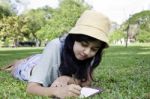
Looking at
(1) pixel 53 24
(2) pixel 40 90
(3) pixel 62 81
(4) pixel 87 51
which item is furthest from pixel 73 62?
(1) pixel 53 24

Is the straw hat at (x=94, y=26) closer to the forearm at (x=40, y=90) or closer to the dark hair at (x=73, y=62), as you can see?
the dark hair at (x=73, y=62)

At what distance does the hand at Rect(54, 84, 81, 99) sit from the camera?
3977 millimetres

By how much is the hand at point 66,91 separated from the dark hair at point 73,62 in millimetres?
424

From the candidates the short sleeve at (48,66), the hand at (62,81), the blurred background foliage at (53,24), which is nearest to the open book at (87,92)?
the hand at (62,81)

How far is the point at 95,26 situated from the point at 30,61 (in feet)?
7.44

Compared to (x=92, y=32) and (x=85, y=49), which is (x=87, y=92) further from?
(x=92, y=32)

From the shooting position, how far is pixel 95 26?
160 inches

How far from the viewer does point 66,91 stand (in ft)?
13.1

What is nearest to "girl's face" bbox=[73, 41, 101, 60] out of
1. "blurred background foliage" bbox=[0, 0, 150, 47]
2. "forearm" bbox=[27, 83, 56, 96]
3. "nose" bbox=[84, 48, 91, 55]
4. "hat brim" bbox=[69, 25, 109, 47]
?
"nose" bbox=[84, 48, 91, 55]

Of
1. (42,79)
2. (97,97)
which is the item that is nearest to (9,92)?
(42,79)

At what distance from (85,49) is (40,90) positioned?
0.64 meters

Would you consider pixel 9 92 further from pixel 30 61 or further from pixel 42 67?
pixel 30 61

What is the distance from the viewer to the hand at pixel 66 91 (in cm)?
398

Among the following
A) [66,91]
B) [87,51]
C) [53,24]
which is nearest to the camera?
[66,91]
